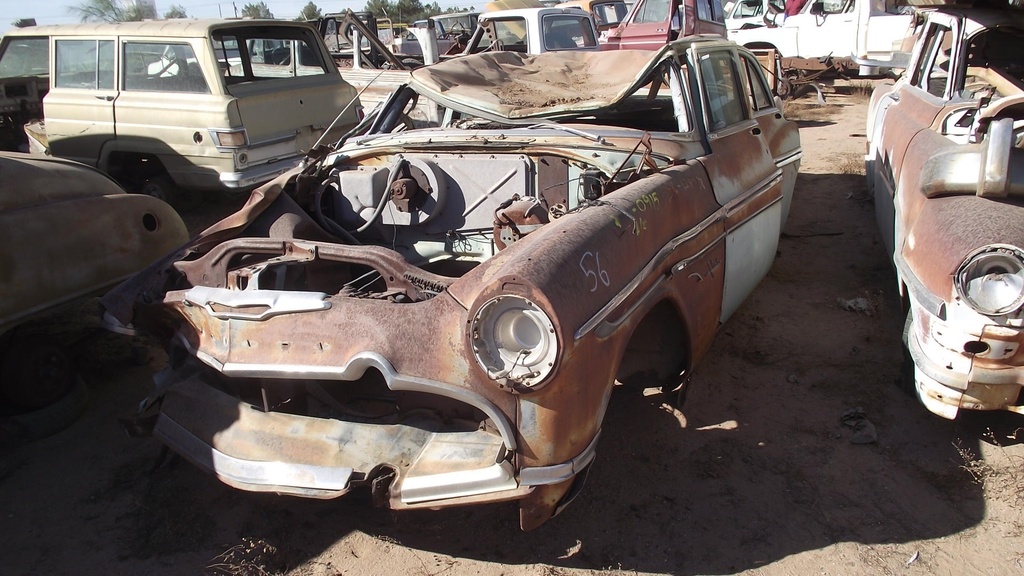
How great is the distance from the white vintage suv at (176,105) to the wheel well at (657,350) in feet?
15.4

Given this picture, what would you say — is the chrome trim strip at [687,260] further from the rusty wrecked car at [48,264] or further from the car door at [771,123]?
the rusty wrecked car at [48,264]

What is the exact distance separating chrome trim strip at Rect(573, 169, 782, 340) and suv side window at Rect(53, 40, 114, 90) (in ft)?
19.9

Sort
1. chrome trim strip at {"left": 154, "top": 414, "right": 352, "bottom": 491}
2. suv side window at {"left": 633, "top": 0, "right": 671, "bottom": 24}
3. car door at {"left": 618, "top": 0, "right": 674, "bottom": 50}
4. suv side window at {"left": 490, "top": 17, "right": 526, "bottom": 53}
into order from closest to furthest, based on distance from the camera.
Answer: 1. chrome trim strip at {"left": 154, "top": 414, "right": 352, "bottom": 491}
2. suv side window at {"left": 490, "top": 17, "right": 526, "bottom": 53}
3. car door at {"left": 618, "top": 0, "right": 674, "bottom": 50}
4. suv side window at {"left": 633, "top": 0, "right": 671, "bottom": 24}

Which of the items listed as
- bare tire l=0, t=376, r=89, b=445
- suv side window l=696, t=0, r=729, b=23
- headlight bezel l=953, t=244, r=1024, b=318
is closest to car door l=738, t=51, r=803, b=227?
headlight bezel l=953, t=244, r=1024, b=318

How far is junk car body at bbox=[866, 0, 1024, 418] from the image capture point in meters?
2.77

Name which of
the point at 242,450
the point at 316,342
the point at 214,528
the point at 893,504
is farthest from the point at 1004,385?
the point at 214,528

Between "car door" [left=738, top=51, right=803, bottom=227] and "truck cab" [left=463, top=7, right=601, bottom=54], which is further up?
"truck cab" [left=463, top=7, right=601, bottom=54]

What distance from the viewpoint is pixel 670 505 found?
286cm

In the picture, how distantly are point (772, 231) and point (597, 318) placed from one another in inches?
93.2

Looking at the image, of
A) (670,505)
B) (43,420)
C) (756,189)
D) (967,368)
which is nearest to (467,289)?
(670,505)

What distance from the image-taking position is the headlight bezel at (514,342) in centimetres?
221

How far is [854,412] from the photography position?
3.41 metres

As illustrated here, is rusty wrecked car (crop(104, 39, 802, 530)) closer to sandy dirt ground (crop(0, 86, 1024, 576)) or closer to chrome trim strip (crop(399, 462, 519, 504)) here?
chrome trim strip (crop(399, 462, 519, 504))

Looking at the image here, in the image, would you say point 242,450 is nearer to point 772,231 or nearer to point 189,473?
point 189,473
